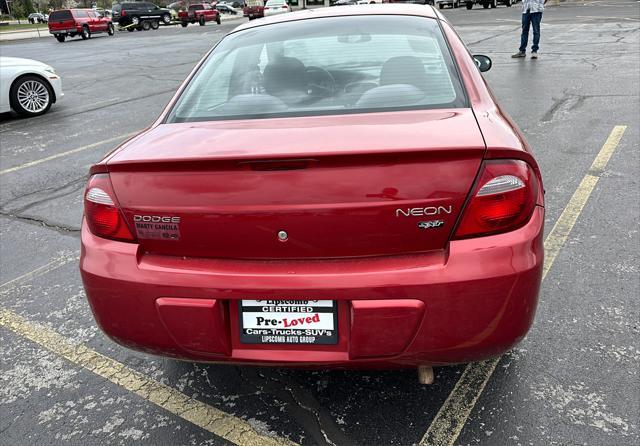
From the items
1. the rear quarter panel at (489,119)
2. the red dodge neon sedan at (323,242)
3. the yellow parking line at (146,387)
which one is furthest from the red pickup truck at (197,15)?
the red dodge neon sedan at (323,242)

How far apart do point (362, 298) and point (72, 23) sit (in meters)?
35.8

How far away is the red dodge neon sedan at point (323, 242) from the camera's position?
6.11 feet

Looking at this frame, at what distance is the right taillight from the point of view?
1.90m

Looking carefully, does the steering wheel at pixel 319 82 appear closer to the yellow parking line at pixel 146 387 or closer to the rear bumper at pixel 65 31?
the yellow parking line at pixel 146 387

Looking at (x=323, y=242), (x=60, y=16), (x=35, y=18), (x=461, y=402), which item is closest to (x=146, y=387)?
(x=323, y=242)

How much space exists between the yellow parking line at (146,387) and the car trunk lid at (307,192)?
773mm

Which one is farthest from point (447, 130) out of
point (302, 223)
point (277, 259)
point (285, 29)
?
point (285, 29)

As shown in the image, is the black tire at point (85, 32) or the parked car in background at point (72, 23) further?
the black tire at point (85, 32)

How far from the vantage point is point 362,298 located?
73.4 inches

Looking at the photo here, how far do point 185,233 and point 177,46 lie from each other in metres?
22.0

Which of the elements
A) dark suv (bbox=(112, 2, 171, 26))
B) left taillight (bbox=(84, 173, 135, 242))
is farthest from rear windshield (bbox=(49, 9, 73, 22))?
left taillight (bbox=(84, 173, 135, 242))

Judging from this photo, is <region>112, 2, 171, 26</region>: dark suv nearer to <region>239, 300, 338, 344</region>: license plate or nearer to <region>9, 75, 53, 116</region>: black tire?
<region>9, 75, 53, 116</region>: black tire

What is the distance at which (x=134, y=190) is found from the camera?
2.04m

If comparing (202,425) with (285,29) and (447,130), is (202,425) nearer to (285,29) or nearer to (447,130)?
(447,130)
